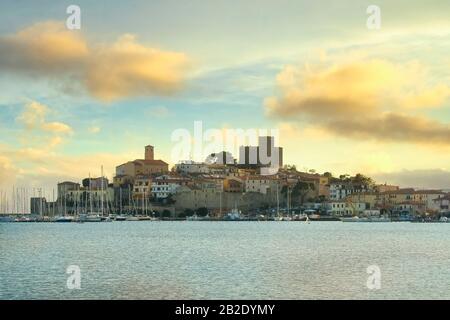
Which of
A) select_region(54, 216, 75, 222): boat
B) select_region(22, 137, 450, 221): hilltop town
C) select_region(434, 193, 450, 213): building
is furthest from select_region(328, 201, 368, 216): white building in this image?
select_region(54, 216, 75, 222): boat

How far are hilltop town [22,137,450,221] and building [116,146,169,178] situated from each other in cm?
78

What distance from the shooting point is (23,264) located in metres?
24.6

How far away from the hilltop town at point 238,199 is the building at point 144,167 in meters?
0.78

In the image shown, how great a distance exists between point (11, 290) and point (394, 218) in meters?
65.9

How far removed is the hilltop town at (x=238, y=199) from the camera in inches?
3140

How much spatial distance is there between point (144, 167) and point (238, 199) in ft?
39.9

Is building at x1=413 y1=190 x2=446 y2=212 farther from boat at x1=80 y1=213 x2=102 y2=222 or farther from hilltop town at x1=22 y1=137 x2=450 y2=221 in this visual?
boat at x1=80 y1=213 x2=102 y2=222

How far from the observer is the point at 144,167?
8731cm

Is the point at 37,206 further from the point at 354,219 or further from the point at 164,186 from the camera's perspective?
the point at 354,219

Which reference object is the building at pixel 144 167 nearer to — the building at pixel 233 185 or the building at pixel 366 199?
the building at pixel 233 185

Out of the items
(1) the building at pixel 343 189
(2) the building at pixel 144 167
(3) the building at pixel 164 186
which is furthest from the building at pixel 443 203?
(2) the building at pixel 144 167

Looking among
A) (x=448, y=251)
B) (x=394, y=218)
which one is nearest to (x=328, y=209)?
(x=394, y=218)
